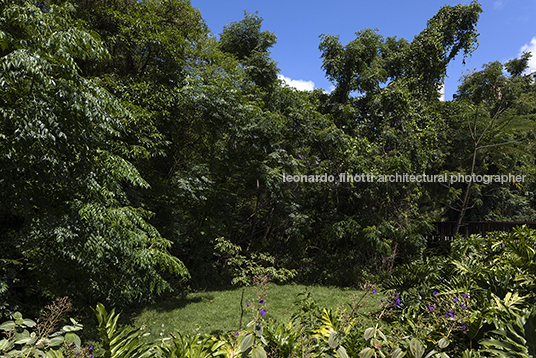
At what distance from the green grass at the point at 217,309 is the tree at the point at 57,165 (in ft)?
4.98

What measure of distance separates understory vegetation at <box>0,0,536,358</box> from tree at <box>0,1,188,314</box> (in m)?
0.03

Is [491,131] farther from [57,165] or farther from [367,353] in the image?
[57,165]

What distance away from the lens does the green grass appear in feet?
19.0

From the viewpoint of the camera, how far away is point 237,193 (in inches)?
354

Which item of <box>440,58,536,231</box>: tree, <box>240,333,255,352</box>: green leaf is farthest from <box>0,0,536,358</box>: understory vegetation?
<box>440,58,536,231</box>: tree

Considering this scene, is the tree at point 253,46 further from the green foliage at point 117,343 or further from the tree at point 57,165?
the green foliage at point 117,343

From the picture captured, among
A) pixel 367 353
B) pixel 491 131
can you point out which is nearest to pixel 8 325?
pixel 367 353

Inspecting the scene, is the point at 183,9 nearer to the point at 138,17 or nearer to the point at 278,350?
the point at 138,17

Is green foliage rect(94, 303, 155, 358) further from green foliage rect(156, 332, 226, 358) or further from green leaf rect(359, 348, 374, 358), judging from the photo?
green leaf rect(359, 348, 374, 358)

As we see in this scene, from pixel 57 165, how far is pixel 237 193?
547 centimetres

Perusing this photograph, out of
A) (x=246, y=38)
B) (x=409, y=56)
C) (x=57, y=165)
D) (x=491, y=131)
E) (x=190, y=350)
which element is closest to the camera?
(x=190, y=350)

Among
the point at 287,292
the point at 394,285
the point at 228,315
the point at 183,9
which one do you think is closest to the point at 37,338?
the point at 394,285

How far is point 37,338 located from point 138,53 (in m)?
7.25

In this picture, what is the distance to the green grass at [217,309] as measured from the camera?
19.0ft
